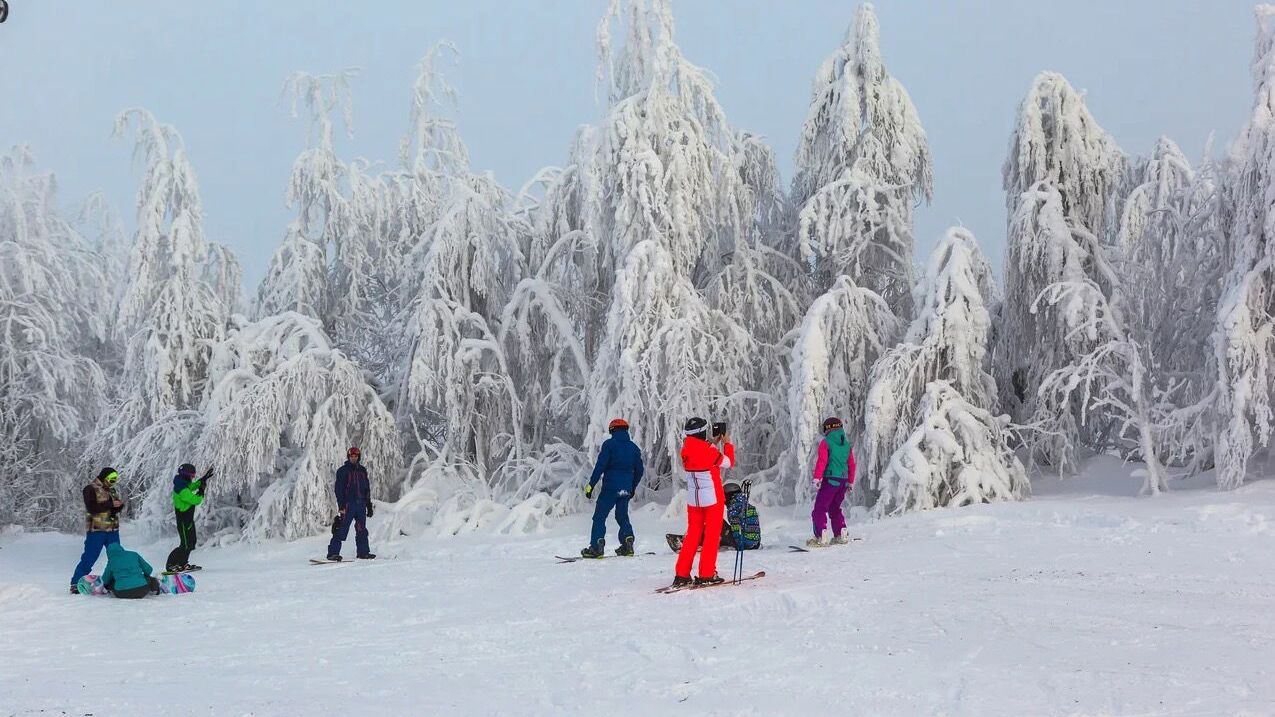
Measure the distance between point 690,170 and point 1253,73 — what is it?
23.6 ft

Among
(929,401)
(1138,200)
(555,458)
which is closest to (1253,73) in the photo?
(1138,200)

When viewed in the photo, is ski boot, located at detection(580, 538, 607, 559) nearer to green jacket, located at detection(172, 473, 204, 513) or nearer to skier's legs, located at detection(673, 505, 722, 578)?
skier's legs, located at detection(673, 505, 722, 578)

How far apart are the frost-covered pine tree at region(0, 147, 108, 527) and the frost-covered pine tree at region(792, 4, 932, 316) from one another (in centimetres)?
1374

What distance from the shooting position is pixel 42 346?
62.6 feet

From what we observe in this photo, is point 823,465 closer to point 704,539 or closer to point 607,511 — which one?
point 607,511

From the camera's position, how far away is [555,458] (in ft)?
53.7

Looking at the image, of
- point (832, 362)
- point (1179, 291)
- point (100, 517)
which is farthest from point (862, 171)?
point (100, 517)

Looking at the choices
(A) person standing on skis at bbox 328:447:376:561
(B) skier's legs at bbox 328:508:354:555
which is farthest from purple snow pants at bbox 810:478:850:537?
(B) skier's legs at bbox 328:508:354:555

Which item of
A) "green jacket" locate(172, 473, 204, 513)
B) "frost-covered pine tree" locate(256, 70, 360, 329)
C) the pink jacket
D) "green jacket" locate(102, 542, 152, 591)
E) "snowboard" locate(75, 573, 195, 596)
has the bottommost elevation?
"snowboard" locate(75, 573, 195, 596)

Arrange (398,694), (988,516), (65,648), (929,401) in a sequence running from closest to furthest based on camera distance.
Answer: (398,694)
(65,648)
(988,516)
(929,401)

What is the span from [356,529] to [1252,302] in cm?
1064

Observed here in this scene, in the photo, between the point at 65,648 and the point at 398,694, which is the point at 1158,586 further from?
the point at 65,648

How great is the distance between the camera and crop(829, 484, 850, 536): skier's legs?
1056 centimetres

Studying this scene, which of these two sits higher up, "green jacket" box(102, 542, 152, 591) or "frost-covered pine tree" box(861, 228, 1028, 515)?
"frost-covered pine tree" box(861, 228, 1028, 515)
